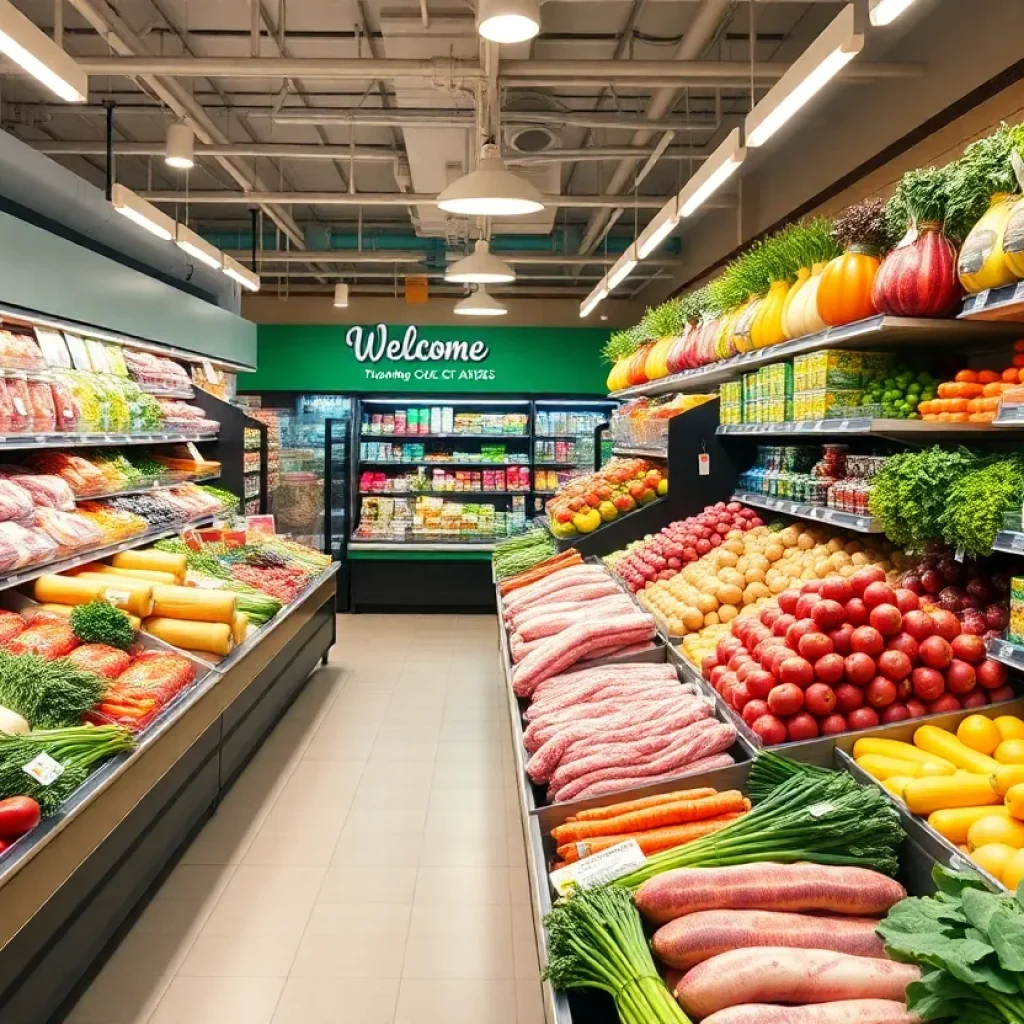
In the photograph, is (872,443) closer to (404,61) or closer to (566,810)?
(566,810)

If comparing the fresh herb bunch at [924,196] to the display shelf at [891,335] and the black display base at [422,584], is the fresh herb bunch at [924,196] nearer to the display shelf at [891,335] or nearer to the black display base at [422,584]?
the display shelf at [891,335]

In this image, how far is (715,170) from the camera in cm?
520

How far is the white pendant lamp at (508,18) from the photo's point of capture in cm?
370

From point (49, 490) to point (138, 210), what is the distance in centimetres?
230

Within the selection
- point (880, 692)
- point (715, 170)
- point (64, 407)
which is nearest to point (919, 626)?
point (880, 692)

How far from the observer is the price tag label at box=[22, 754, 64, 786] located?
2854mm

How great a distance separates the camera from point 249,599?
5797 millimetres

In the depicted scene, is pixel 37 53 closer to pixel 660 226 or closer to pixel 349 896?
pixel 349 896

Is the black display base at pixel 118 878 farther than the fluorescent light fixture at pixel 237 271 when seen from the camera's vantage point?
No


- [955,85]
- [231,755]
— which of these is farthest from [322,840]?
[955,85]

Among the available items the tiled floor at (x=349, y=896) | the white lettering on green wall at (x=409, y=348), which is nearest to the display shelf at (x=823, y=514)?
the tiled floor at (x=349, y=896)

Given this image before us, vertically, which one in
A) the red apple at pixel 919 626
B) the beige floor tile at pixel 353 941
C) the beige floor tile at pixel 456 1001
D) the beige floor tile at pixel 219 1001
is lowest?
the beige floor tile at pixel 353 941

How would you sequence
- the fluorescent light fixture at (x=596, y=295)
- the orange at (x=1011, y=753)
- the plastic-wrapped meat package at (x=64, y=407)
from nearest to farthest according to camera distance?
the orange at (x=1011, y=753), the plastic-wrapped meat package at (x=64, y=407), the fluorescent light fixture at (x=596, y=295)

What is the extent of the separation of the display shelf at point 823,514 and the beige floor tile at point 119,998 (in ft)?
9.77
